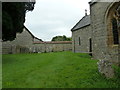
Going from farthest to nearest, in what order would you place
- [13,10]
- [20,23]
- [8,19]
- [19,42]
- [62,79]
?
1. [19,42]
2. [20,23]
3. [13,10]
4. [8,19]
5. [62,79]

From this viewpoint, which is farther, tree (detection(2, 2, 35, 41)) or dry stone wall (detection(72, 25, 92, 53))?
dry stone wall (detection(72, 25, 92, 53))

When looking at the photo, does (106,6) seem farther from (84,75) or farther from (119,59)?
(84,75)

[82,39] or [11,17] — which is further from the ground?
[11,17]

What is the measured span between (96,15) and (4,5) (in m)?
8.48

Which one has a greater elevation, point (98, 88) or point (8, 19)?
point (8, 19)

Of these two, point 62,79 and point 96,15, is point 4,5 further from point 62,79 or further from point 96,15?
point 62,79

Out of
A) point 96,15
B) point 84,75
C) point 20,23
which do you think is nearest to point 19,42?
point 20,23

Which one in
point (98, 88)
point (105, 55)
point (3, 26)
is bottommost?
point (98, 88)

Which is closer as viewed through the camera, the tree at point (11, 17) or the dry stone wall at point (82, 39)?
the tree at point (11, 17)

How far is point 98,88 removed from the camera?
21.0 feet

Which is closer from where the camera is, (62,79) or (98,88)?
(98,88)

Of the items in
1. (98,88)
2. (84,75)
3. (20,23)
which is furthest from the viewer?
(20,23)

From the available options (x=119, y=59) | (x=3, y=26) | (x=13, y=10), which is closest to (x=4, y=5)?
(x=13, y=10)

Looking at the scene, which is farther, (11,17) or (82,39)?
(82,39)
